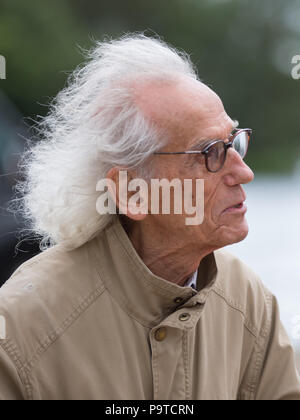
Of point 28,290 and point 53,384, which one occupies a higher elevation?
point 28,290

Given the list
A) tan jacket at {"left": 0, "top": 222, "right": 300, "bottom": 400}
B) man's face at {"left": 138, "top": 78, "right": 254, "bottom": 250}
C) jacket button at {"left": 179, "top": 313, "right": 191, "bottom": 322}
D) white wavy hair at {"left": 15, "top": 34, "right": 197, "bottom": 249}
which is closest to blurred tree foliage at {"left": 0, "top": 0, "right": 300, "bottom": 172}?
white wavy hair at {"left": 15, "top": 34, "right": 197, "bottom": 249}

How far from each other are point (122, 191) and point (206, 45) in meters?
17.1

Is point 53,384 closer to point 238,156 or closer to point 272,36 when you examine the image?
point 238,156

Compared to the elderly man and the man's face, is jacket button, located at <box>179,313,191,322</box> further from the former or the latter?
the man's face

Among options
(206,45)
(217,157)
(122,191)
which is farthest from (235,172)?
(206,45)

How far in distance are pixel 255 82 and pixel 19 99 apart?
9639 mm

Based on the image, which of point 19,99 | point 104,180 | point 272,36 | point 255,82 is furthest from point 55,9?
point 104,180

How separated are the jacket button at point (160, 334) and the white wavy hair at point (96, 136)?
0.43 meters

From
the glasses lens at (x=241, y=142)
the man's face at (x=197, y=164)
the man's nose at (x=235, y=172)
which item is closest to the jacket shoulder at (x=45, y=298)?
the man's face at (x=197, y=164)

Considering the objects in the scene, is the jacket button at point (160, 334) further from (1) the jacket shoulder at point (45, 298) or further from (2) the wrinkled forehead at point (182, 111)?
(2) the wrinkled forehead at point (182, 111)

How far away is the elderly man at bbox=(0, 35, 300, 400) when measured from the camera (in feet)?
6.68

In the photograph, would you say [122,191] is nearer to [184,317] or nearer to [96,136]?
[96,136]

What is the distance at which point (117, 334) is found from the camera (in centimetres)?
208
